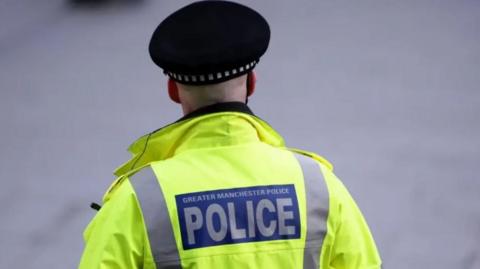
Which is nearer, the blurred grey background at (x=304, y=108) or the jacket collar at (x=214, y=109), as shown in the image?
the jacket collar at (x=214, y=109)

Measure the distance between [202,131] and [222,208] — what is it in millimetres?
124

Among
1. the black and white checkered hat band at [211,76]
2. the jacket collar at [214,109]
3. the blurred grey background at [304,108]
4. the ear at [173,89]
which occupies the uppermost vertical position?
the black and white checkered hat band at [211,76]

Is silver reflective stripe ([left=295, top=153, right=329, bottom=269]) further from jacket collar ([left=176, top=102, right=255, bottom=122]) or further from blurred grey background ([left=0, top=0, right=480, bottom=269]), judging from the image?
blurred grey background ([left=0, top=0, right=480, bottom=269])

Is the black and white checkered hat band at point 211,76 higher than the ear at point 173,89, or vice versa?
the black and white checkered hat band at point 211,76

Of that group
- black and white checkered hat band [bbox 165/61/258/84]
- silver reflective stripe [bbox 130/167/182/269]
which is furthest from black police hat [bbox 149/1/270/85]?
silver reflective stripe [bbox 130/167/182/269]

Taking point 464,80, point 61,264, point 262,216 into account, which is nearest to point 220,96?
point 262,216

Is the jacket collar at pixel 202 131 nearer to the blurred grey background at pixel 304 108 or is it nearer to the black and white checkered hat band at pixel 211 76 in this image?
the black and white checkered hat band at pixel 211 76

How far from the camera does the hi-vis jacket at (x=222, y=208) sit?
1494 millimetres

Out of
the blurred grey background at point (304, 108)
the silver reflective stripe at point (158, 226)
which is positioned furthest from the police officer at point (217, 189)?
the blurred grey background at point (304, 108)

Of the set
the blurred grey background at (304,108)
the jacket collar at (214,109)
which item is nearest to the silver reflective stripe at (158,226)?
the jacket collar at (214,109)

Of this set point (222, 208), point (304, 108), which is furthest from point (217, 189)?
point (304, 108)

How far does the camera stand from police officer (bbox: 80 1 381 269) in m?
1.50

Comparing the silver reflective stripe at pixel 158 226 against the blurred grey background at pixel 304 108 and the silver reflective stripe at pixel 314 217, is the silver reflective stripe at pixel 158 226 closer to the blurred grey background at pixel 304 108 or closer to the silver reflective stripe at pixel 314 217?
the silver reflective stripe at pixel 314 217

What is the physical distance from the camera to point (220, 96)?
154 centimetres
